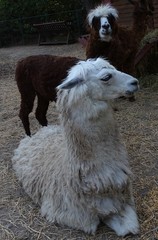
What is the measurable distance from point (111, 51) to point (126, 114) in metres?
0.97

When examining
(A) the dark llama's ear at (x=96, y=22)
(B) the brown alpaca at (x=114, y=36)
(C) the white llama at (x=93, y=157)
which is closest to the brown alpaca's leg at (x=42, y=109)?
(B) the brown alpaca at (x=114, y=36)

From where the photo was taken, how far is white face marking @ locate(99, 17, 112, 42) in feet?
19.0

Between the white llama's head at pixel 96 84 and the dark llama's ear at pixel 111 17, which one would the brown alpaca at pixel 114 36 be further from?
the white llama's head at pixel 96 84

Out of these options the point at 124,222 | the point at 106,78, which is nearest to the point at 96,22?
the point at 106,78

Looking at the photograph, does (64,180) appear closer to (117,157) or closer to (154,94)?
(117,157)

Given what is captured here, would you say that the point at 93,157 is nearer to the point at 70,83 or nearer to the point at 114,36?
the point at 70,83

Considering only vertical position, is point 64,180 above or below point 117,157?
below

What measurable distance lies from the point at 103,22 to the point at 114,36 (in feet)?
1.11

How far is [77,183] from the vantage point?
3.10 m

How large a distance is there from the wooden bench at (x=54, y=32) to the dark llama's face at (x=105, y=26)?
9.61 m

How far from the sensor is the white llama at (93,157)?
2969 mm

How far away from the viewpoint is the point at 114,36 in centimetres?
603

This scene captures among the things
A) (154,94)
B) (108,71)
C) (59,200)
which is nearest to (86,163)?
(59,200)

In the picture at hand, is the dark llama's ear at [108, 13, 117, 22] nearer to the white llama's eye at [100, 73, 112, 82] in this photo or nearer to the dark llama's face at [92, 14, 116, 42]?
the dark llama's face at [92, 14, 116, 42]
